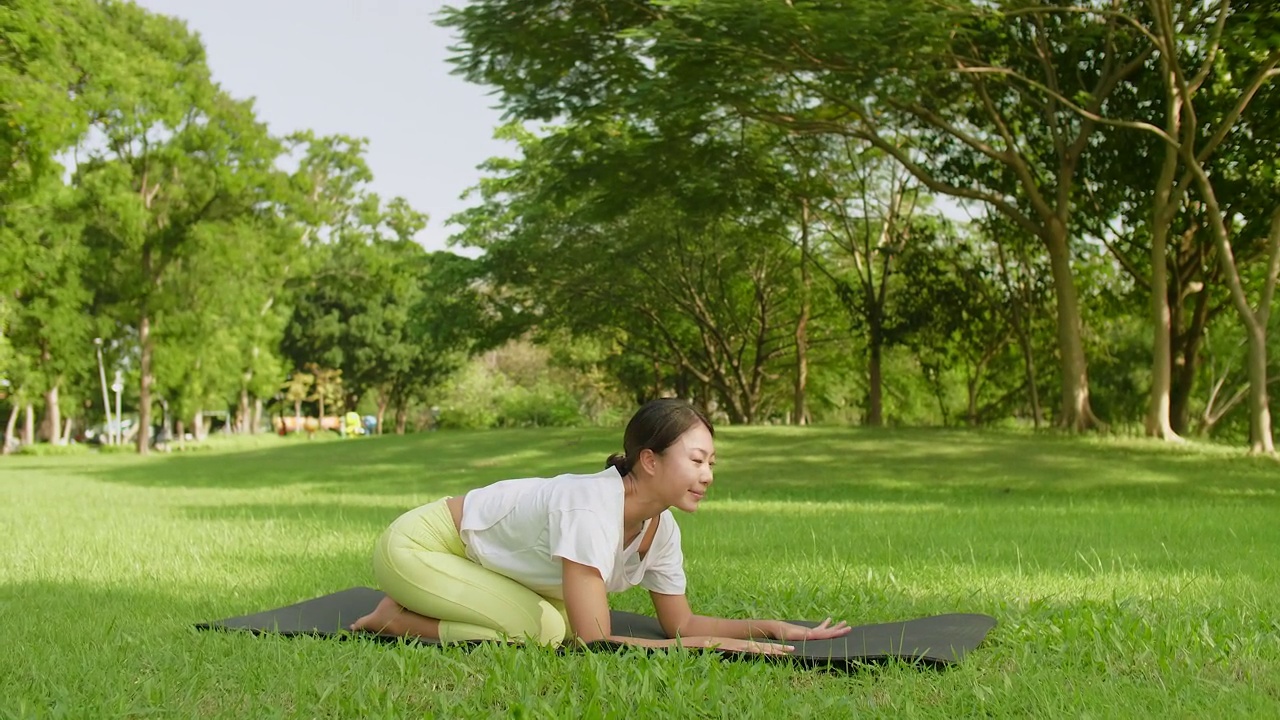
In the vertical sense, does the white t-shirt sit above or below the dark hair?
below

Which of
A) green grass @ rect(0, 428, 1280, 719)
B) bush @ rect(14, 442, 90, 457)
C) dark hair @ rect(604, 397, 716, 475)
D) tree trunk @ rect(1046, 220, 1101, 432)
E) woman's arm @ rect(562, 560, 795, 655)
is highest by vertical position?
tree trunk @ rect(1046, 220, 1101, 432)

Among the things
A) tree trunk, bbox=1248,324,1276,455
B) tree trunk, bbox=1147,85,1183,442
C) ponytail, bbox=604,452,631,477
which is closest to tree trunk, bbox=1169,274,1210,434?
tree trunk, bbox=1147,85,1183,442

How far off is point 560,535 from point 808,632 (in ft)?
3.51

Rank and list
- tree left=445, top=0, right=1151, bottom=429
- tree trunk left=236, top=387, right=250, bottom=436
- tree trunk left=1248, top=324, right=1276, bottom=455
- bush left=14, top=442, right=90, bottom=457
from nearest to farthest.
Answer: tree left=445, top=0, right=1151, bottom=429, tree trunk left=1248, top=324, right=1276, bottom=455, bush left=14, top=442, right=90, bottom=457, tree trunk left=236, top=387, right=250, bottom=436

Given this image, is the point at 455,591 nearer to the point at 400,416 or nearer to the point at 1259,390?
the point at 1259,390

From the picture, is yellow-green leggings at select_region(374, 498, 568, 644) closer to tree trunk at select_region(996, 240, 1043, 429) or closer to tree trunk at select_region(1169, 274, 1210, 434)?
tree trunk at select_region(1169, 274, 1210, 434)

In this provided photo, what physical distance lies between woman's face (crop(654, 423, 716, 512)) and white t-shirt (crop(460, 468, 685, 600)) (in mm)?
164

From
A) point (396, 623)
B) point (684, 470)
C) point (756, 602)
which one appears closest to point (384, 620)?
point (396, 623)

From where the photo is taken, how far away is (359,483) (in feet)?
61.8

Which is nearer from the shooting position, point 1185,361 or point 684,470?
point 684,470

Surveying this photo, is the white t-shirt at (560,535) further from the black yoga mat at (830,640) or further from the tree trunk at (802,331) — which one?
the tree trunk at (802,331)

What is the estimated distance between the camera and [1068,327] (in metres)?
19.6

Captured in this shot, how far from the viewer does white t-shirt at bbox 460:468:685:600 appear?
13.2 feet

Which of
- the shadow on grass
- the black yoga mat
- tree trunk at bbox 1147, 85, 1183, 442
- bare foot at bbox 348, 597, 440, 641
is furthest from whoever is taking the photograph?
tree trunk at bbox 1147, 85, 1183, 442
